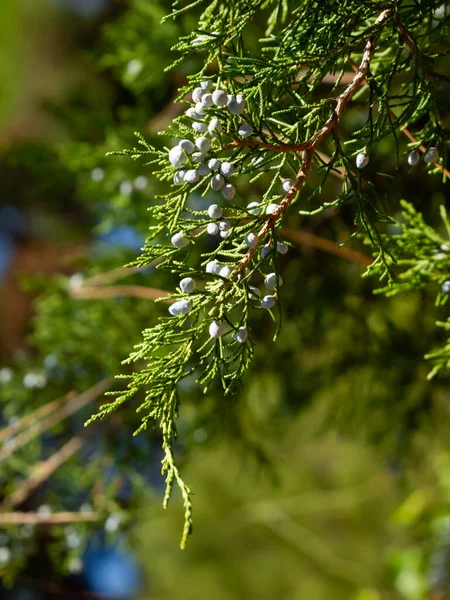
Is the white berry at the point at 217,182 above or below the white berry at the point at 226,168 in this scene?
below

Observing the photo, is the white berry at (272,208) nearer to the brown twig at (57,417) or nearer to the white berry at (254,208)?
the white berry at (254,208)

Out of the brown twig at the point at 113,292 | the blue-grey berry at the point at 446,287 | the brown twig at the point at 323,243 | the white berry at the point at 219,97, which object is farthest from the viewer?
the brown twig at the point at 113,292

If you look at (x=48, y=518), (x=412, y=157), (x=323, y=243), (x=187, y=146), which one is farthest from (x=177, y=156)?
(x=48, y=518)

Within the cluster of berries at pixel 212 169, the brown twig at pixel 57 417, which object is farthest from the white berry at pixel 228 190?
the brown twig at pixel 57 417

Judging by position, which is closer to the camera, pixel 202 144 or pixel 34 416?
pixel 202 144

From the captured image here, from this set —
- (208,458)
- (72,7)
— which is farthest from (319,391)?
(72,7)

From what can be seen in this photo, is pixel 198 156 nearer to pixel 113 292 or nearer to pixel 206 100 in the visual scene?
pixel 206 100

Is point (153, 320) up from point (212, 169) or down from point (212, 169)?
down
